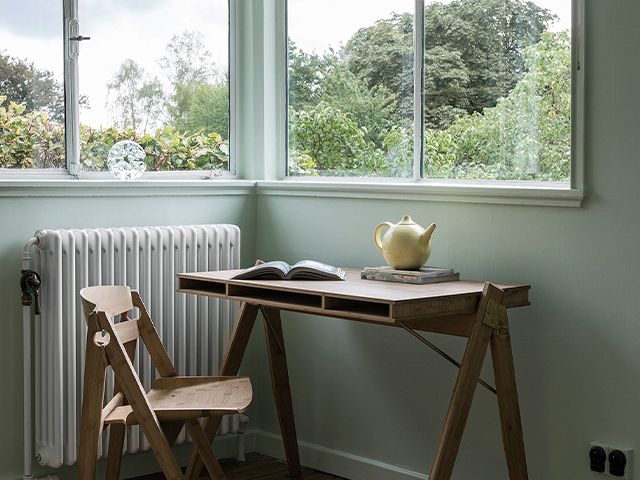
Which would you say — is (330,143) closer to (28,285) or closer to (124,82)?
(124,82)

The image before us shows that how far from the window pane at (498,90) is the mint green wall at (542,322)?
0.16 m

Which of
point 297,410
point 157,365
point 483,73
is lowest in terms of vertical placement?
point 297,410

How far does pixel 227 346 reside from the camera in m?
3.72

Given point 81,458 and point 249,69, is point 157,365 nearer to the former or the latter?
point 81,458

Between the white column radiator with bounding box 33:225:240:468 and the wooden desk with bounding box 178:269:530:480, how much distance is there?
0.32 m

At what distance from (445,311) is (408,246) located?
1.45 ft

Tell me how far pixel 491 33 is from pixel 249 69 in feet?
4.06

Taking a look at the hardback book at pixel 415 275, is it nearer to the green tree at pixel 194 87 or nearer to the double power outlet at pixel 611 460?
the double power outlet at pixel 611 460

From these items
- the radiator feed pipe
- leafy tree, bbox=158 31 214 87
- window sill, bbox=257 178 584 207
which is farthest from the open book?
leafy tree, bbox=158 31 214 87

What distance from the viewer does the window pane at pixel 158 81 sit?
3855mm

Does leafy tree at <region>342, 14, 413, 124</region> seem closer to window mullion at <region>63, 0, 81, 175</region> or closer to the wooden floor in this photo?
window mullion at <region>63, 0, 81, 175</region>

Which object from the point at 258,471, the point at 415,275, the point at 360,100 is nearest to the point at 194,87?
the point at 360,100

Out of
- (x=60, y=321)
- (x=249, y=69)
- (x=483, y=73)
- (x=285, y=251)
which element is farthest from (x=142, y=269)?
(x=483, y=73)

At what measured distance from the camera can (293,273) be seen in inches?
128
